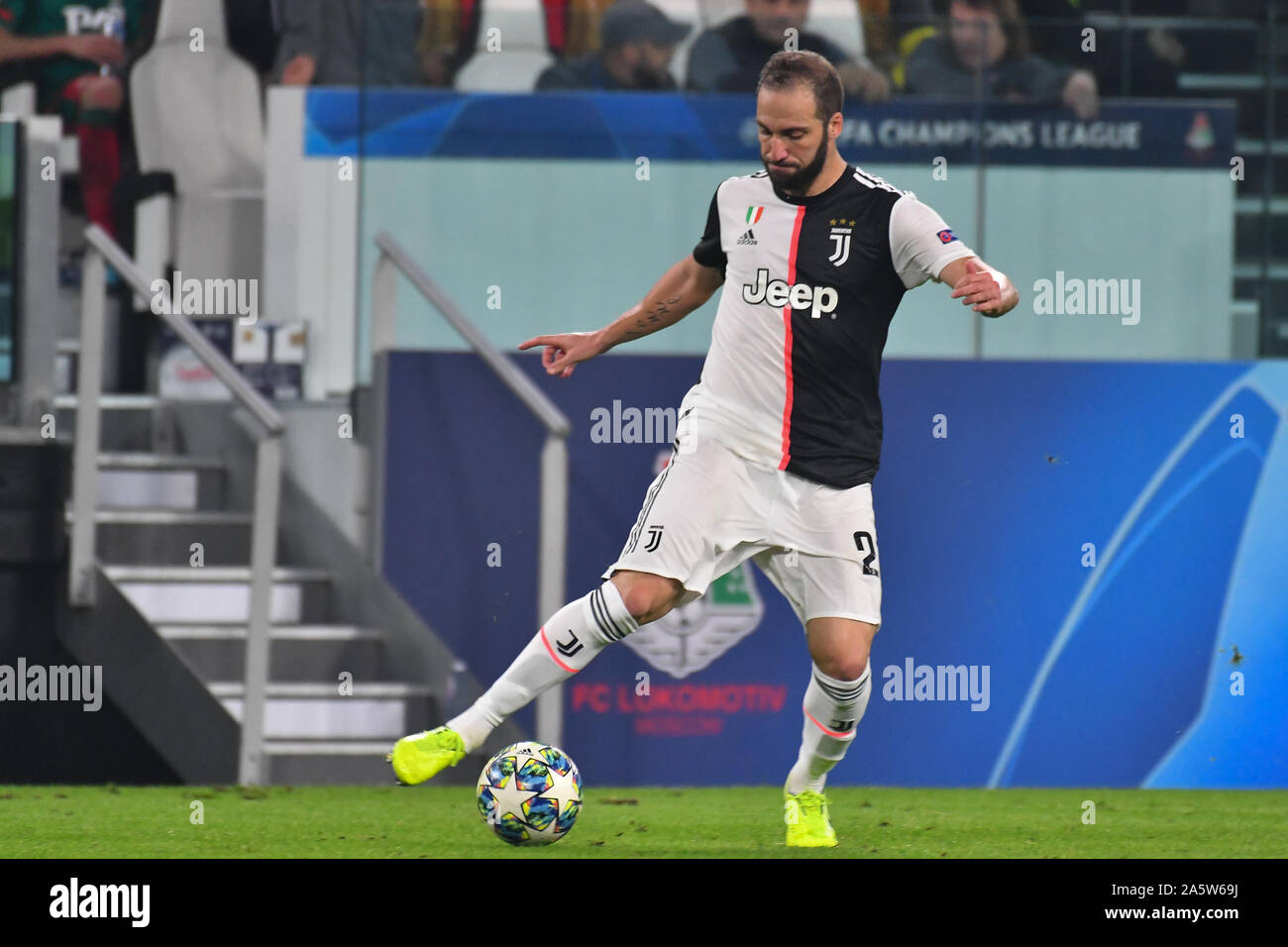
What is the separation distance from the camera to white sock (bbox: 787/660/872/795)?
633 cm

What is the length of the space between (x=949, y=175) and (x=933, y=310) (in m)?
0.63

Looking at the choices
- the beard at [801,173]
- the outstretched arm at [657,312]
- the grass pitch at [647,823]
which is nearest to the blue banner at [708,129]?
the grass pitch at [647,823]

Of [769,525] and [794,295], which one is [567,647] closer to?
[769,525]

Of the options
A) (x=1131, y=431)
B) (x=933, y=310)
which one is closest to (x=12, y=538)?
(x=933, y=310)

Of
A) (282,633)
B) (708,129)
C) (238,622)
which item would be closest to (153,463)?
(238,622)

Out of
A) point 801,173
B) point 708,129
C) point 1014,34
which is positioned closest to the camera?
point 801,173

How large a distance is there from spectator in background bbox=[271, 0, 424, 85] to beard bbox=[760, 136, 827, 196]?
153 inches

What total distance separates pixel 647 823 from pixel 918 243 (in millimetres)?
2304

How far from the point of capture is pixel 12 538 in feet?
31.3

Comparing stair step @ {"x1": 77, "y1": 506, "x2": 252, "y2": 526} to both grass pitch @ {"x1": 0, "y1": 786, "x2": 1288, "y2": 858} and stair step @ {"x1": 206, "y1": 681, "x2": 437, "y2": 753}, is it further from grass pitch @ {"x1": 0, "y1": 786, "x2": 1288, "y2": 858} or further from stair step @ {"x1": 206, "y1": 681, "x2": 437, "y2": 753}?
grass pitch @ {"x1": 0, "y1": 786, "x2": 1288, "y2": 858}

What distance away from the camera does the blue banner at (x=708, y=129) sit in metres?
9.84

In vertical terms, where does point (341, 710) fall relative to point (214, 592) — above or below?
below

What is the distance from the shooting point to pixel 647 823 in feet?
24.4

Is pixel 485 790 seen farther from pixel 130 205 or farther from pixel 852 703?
pixel 130 205
